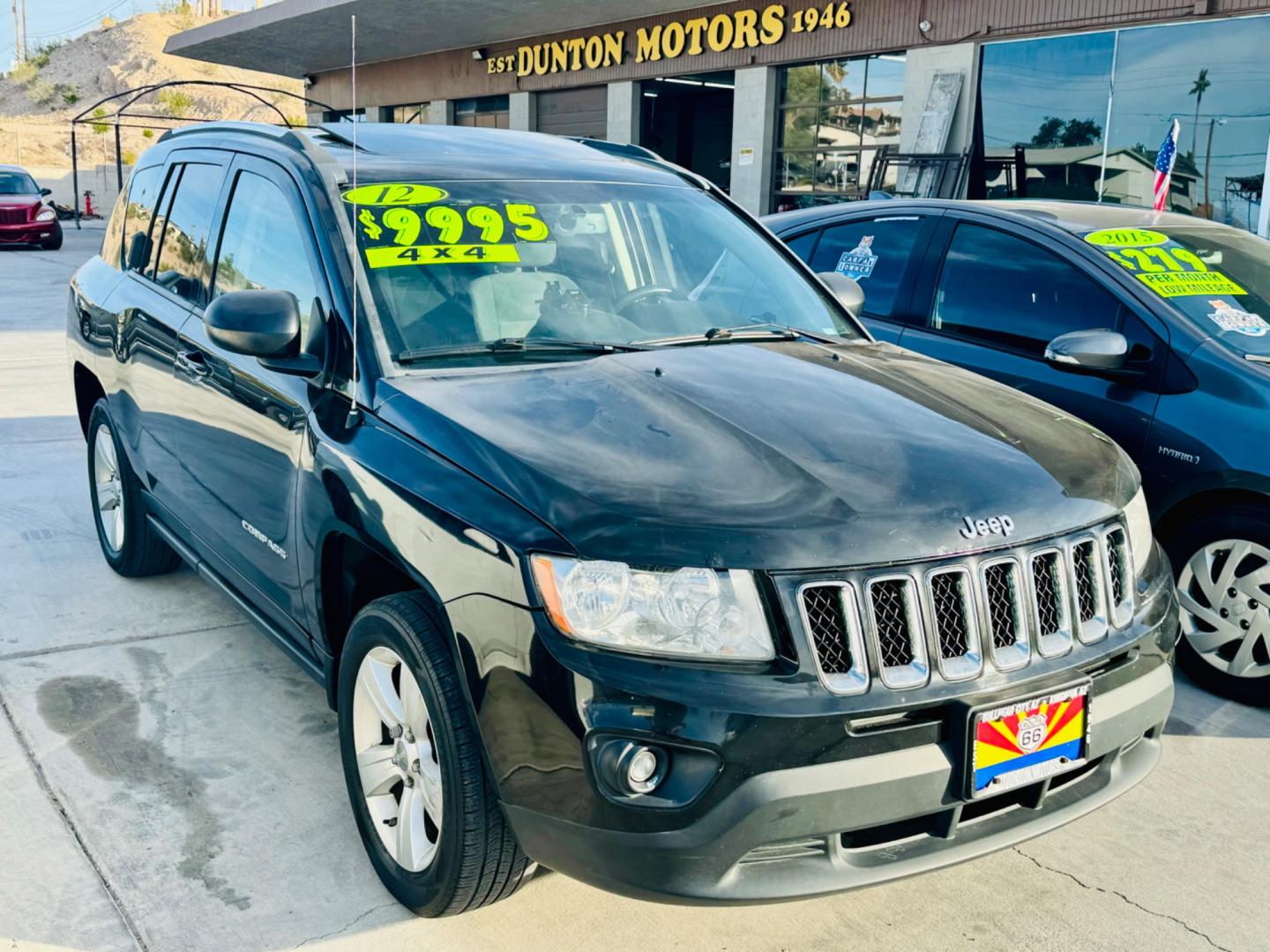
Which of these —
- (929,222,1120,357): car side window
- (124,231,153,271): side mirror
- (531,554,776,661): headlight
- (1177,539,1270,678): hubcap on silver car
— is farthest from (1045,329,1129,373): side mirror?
(124,231,153,271): side mirror

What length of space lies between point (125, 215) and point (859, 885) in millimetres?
4254

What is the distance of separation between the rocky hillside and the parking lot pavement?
77.1 metres

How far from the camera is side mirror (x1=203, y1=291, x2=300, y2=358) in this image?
10.0 feet

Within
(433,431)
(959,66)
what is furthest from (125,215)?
(959,66)

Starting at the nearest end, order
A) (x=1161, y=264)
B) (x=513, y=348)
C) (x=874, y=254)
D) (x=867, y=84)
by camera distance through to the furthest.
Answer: (x=513, y=348) → (x=1161, y=264) → (x=874, y=254) → (x=867, y=84)

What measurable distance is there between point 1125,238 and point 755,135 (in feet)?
49.4

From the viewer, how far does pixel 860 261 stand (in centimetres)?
562

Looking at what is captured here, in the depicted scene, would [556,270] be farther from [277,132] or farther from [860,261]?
[860,261]

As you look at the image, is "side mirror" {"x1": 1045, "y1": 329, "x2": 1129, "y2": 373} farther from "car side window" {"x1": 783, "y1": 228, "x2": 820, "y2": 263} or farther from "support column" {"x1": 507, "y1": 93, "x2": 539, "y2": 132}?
"support column" {"x1": 507, "y1": 93, "x2": 539, "y2": 132}

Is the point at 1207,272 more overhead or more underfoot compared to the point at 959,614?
more overhead

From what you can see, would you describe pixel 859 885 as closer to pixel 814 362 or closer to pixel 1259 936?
pixel 1259 936

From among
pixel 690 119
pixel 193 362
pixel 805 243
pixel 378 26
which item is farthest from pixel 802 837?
pixel 378 26

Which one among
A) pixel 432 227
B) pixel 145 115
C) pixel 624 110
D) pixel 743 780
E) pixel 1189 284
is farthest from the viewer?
pixel 145 115

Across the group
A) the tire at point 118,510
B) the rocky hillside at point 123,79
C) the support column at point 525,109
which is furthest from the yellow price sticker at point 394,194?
the rocky hillside at point 123,79
